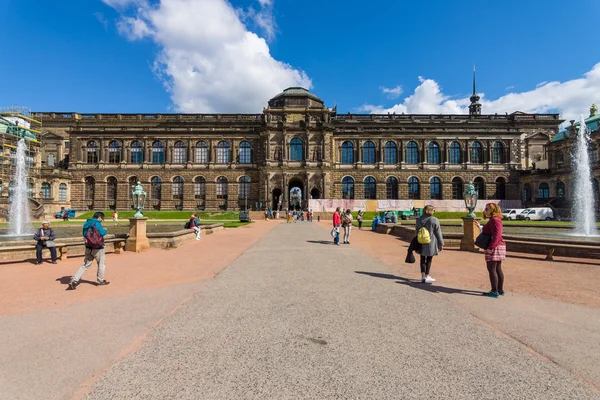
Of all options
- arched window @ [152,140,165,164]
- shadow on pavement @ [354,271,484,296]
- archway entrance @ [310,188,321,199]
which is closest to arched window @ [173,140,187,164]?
arched window @ [152,140,165,164]

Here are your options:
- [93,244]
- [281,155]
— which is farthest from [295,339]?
[281,155]

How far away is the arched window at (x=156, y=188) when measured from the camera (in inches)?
1839

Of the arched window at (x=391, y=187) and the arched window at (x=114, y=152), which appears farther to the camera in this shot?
the arched window at (x=391, y=187)

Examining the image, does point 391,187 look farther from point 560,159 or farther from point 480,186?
point 560,159

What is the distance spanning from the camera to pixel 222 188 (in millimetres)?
47438

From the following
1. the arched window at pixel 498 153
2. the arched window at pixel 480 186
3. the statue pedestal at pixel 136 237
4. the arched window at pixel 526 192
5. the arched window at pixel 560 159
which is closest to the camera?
the statue pedestal at pixel 136 237

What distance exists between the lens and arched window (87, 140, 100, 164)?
46656mm

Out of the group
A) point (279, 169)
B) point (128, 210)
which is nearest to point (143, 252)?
point (279, 169)

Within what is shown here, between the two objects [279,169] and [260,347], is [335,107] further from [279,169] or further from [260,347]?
[260,347]

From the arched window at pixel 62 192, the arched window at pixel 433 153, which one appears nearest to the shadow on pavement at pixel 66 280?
the arched window at pixel 62 192

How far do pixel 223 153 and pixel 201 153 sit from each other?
3481mm

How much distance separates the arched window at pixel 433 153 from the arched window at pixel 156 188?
4272 cm

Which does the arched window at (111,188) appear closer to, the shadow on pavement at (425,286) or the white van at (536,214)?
the shadow on pavement at (425,286)

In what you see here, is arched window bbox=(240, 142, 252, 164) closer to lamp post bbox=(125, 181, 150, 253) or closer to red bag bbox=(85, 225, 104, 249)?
lamp post bbox=(125, 181, 150, 253)
